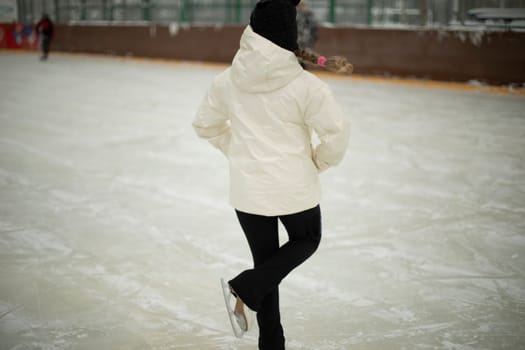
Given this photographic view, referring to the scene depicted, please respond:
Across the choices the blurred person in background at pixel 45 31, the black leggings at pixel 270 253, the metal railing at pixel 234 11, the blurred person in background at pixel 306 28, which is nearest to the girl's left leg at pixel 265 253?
the black leggings at pixel 270 253

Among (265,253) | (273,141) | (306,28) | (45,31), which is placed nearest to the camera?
(273,141)

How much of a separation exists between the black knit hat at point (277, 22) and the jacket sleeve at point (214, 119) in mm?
299

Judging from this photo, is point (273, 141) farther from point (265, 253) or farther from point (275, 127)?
point (265, 253)

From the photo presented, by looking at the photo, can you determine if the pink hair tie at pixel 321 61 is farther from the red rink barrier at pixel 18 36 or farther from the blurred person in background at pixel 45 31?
the red rink barrier at pixel 18 36

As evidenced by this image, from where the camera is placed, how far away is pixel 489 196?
15.3ft

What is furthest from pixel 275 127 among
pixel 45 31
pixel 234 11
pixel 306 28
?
pixel 45 31

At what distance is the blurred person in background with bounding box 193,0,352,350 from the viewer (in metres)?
2.07

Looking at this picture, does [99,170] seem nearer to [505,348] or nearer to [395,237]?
[395,237]

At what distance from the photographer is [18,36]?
71.1ft

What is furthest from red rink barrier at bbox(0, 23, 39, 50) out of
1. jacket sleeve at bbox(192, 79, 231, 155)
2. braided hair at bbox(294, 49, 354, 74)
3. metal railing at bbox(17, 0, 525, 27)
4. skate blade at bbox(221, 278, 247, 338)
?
braided hair at bbox(294, 49, 354, 74)

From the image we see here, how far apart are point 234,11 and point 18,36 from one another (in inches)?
389

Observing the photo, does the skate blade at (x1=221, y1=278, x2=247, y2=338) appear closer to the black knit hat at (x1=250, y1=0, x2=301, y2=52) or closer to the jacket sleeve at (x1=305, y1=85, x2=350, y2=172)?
the jacket sleeve at (x1=305, y1=85, x2=350, y2=172)

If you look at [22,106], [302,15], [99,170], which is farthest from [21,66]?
[99,170]

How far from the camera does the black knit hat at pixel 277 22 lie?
2057mm
